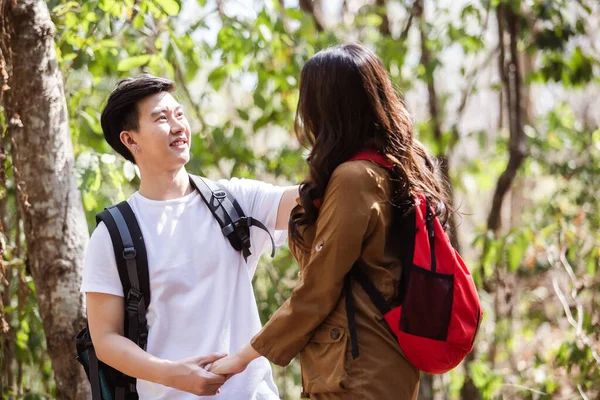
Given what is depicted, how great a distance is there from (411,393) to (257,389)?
1.64ft

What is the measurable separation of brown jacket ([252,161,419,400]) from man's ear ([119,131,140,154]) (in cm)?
73

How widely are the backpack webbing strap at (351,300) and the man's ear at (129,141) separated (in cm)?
82

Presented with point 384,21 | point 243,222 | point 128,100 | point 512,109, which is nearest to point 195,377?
point 243,222

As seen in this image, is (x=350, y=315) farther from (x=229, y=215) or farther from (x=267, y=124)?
(x=267, y=124)

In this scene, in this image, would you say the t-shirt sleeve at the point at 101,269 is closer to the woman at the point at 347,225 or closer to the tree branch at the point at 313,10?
the woman at the point at 347,225

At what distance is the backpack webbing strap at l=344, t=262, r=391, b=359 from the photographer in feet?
5.73

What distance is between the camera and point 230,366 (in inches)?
75.5

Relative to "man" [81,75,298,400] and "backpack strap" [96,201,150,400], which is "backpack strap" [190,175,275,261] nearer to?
"man" [81,75,298,400]

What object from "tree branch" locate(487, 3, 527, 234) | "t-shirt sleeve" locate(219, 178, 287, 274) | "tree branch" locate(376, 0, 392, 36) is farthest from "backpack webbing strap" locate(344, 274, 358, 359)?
"tree branch" locate(376, 0, 392, 36)

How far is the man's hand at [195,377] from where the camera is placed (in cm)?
191

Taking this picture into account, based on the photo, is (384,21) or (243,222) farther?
A: (384,21)

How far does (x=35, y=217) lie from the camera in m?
A: 2.60

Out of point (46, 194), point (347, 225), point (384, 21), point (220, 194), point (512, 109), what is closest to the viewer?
point (347, 225)

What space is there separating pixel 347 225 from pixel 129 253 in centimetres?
66
